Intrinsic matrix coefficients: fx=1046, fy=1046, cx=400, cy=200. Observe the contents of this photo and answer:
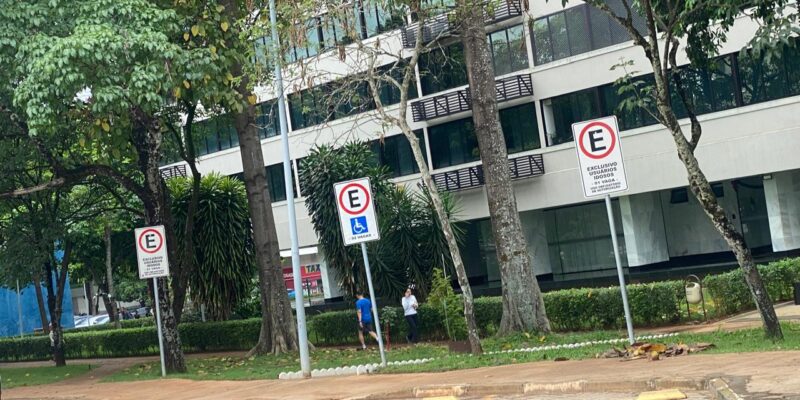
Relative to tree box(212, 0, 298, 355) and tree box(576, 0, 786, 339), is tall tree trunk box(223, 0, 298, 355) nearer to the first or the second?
tree box(212, 0, 298, 355)

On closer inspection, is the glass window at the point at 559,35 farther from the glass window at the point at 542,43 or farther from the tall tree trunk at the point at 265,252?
the tall tree trunk at the point at 265,252

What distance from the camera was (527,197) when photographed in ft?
128

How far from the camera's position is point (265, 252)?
2705cm

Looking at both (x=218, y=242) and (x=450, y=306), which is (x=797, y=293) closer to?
(x=450, y=306)

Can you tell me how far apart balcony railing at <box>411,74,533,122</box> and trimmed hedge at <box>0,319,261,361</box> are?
11.7 metres

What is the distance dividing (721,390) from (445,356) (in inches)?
369

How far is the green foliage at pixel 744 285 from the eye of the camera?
904 inches

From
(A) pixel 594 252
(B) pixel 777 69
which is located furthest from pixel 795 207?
(A) pixel 594 252

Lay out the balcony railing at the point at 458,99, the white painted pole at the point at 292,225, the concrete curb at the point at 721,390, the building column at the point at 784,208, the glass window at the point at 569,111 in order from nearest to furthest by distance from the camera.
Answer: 1. the concrete curb at the point at 721,390
2. the white painted pole at the point at 292,225
3. the building column at the point at 784,208
4. the glass window at the point at 569,111
5. the balcony railing at the point at 458,99

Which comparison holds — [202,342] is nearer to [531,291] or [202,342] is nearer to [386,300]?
[386,300]

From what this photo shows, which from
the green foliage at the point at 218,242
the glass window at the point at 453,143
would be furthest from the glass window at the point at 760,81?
the green foliage at the point at 218,242

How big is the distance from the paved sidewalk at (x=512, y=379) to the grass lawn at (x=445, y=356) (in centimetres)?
70

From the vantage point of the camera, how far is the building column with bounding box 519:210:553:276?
133ft

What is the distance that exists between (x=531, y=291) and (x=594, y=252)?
18318 millimetres
